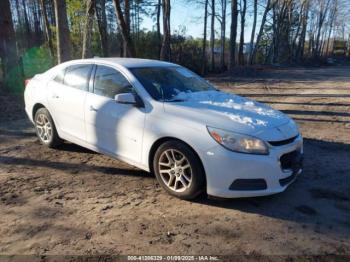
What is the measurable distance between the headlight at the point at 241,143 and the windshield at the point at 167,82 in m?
1.01

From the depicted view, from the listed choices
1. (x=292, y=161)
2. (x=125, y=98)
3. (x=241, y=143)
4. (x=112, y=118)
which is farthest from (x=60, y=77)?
(x=292, y=161)

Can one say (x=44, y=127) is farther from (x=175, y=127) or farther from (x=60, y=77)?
(x=175, y=127)

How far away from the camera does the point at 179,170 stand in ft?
13.2

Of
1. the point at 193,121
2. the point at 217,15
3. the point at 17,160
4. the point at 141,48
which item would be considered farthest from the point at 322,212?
the point at 217,15

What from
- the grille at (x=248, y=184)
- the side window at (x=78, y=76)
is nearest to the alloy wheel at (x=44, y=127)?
the side window at (x=78, y=76)

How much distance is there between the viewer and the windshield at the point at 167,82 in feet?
14.9

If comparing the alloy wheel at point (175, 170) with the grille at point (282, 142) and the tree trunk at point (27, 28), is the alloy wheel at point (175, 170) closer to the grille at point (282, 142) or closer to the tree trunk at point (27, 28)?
the grille at point (282, 142)

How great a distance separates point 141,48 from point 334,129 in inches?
1009

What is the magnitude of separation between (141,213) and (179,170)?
652 millimetres

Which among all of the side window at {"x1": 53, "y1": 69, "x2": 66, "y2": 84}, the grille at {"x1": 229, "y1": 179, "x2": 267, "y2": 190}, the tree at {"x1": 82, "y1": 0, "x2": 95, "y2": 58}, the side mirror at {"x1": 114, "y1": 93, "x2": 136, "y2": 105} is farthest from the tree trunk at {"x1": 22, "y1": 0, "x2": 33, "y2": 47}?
the grille at {"x1": 229, "y1": 179, "x2": 267, "y2": 190}

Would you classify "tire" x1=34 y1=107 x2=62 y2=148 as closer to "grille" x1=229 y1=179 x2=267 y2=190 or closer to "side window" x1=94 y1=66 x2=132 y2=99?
"side window" x1=94 y1=66 x2=132 y2=99

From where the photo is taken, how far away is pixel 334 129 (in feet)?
25.0

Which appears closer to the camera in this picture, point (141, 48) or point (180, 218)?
point (180, 218)

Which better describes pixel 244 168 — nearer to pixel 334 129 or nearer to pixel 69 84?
pixel 69 84
